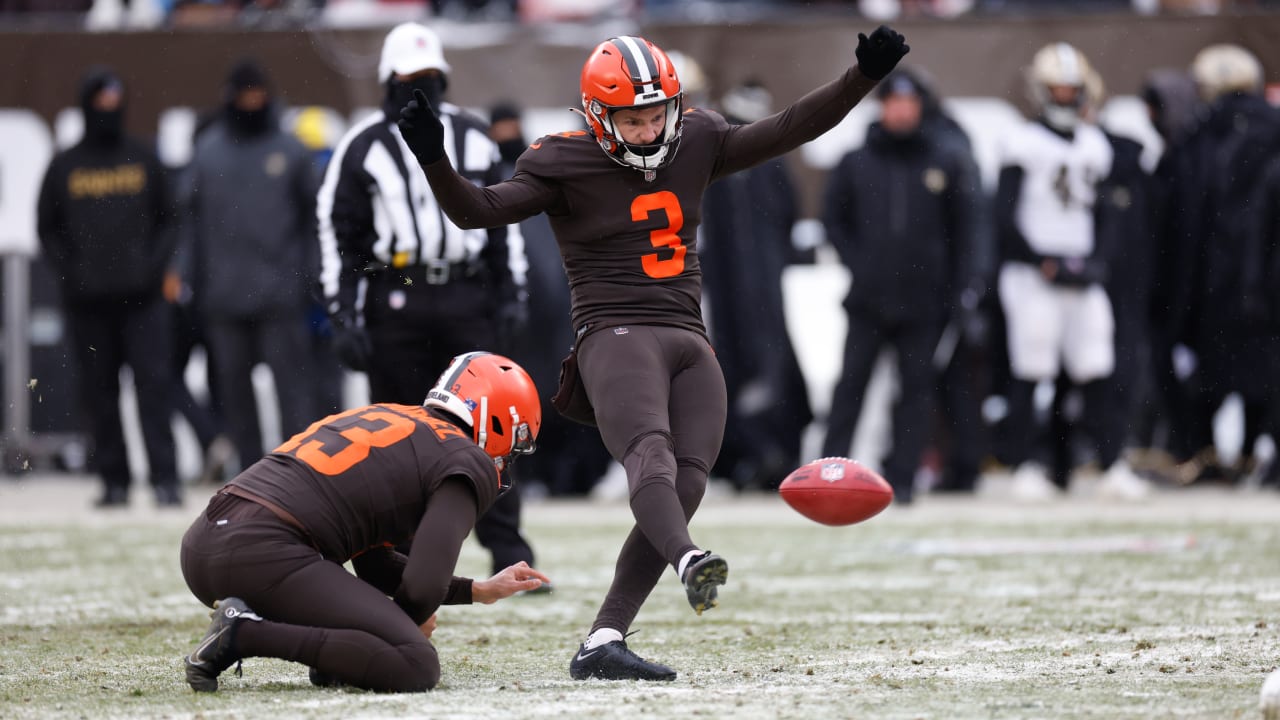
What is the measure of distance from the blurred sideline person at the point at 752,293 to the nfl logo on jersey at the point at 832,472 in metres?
6.53

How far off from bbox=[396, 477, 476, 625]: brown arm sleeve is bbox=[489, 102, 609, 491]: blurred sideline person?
6.82 metres

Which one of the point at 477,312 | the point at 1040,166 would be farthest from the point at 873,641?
the point at 1040,166

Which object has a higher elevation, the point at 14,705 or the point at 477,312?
the point at 477,312

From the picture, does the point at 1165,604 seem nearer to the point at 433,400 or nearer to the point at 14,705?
the point at 433,400

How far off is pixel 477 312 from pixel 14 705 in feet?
9.99

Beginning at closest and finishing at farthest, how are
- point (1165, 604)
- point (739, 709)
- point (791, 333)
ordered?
point (739, 709)
point (1165, 604)
point (791, 333)

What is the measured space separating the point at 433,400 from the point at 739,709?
140 cm

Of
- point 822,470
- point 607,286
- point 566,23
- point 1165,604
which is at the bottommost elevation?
point 1165,604

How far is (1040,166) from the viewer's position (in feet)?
40.7

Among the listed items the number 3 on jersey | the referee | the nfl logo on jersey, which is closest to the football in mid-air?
the nfl logo on jersey

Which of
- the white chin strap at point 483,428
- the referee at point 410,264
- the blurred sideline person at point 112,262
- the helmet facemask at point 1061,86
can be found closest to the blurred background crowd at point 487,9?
the helmet facemask at point 1061,86

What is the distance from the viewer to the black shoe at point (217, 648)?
5387mm

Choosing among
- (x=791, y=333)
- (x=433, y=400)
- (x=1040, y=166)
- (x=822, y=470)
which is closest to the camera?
(x=433, y=400)

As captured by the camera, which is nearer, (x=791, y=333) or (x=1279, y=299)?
(x=1279, y=299)
